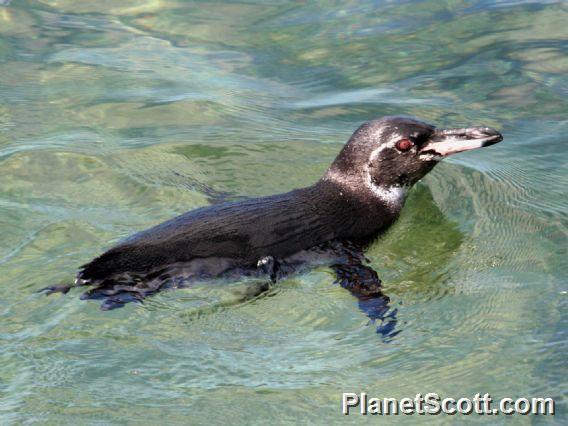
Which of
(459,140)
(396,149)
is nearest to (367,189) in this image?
(396,149)

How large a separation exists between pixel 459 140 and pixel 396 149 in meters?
0.50

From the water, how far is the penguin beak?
0.61 metres

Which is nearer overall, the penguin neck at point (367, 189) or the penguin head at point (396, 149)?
the penguin head at point (396, 149)

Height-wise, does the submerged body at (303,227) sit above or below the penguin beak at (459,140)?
below

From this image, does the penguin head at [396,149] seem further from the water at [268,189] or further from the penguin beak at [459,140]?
the water at [268,189]

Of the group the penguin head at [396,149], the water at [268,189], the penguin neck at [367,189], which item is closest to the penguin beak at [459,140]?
the penguin head at [396,149]

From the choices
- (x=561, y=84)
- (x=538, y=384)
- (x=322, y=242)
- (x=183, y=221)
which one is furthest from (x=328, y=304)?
(x=561, y=84)

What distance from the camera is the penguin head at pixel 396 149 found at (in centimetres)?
768

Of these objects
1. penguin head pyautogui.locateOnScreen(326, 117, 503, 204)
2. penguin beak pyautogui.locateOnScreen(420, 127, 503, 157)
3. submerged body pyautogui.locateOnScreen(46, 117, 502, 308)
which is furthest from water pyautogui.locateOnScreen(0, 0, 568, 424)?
penguin beak pyautogui.locateOnScreen(420, 127, 503, 157)

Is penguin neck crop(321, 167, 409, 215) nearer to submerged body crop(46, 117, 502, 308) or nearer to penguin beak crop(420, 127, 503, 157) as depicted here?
submerged body crop(46, 117, 502, 308)

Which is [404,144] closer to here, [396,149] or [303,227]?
[396,149]

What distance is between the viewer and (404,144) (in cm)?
769

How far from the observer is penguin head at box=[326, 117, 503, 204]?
768 cm

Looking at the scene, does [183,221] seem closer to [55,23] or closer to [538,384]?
[538,384]
